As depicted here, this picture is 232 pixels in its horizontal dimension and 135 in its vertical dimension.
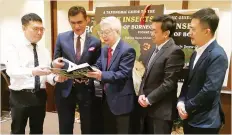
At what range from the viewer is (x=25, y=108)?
2.22 m

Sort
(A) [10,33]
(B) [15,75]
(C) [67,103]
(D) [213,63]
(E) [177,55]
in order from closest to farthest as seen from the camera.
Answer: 1. (D) [213,63]
2. (E) [177,55]
3. (B) [15,75]
4. (C) [67,103]
5. (A) [10,33]

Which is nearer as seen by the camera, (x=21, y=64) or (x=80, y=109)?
(x=21, y=64)

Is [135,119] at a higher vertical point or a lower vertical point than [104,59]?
lower

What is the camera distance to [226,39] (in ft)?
10.5

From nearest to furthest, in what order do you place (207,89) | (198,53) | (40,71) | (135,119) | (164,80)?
(207,89) < (198,53) < (164,80) < (40,71) < (135,119)

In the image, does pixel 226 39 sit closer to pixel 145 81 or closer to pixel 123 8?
pixel 123 8

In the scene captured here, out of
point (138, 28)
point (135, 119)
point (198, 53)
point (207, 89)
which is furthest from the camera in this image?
point (138, 28)

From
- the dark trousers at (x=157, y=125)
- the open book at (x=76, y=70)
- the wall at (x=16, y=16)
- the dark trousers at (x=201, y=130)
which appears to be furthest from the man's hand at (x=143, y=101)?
the wall at (x=16, y=16)

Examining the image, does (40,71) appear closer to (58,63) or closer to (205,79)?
(58,63)

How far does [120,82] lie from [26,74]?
80cm

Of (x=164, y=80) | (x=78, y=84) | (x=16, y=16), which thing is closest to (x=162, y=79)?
(x=164, y=80)

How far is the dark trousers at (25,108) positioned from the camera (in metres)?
2.22

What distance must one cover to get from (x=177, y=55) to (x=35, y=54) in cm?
124

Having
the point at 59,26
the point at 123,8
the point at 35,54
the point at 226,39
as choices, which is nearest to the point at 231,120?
the point at 226,39
